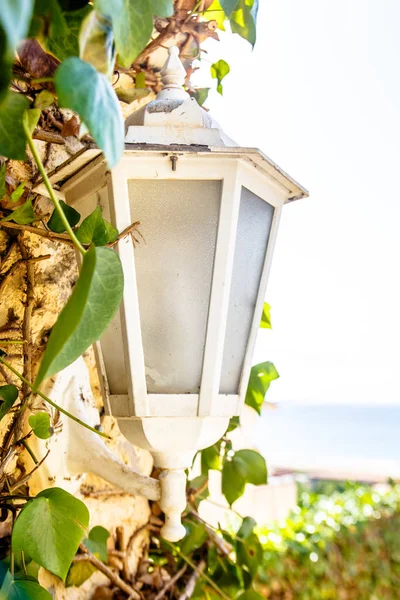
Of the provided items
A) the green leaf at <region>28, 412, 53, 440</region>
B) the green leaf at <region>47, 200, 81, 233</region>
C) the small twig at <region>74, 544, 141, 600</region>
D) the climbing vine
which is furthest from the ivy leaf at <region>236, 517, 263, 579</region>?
the green leaf at <region>47, 200, 81, 233</region>

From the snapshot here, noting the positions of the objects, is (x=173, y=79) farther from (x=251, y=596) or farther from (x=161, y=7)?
(x=251, y=596)

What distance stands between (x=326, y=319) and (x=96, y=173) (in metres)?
24.6

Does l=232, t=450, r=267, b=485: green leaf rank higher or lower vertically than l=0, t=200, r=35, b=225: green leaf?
lower

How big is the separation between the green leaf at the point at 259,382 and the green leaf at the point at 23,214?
51cm

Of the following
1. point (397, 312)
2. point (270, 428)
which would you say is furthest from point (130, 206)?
point (270, 428)

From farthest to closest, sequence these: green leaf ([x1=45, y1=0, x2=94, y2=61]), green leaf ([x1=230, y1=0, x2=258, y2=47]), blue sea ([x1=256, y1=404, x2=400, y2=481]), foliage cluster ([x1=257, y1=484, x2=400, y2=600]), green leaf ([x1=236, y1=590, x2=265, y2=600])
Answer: blue sea ([x1=256, y1=404, x2=400, y2=481])
foliage cluster ([x1=257, y1=484, x2=400, y2=600])
green leaf ([x1=236, y1=590, x2=265, y2=600])
green leaf ([x1=230, y1=0, x2=258, y2=47])
green leaf ([x1=45, y1=0, x2=94, y2=61])

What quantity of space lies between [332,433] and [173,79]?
131 ft

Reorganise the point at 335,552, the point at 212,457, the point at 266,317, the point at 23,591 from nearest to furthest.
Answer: the point at 23,591
the point at 266,317
the point at 212,457
the point at 335,552

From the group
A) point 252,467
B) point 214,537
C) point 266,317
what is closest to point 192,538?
point 214,537

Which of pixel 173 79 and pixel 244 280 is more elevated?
pixel 173 79

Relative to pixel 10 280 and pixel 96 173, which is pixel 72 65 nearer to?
pixel 96 173

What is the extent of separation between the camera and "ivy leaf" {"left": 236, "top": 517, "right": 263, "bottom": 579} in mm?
1071

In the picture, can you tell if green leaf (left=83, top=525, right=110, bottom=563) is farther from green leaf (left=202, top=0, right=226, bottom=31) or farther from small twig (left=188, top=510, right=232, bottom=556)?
green leaf (left=202, top=0, right=226, bottom=31)

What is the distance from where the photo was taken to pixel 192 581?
104 centimetres
